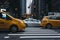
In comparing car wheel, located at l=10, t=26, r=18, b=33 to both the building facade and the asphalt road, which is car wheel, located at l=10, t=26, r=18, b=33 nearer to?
the asphalt road

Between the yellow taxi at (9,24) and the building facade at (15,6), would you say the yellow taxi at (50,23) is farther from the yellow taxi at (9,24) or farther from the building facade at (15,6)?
the building facade at (15,6)

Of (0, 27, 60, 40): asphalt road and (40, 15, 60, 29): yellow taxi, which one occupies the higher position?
(40, 15, 60, 29): yellow taxi

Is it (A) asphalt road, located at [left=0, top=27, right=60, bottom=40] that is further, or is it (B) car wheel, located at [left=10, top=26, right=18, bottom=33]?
(B) car wheel, located at [left=10, top=26, right=18, bottom=33]

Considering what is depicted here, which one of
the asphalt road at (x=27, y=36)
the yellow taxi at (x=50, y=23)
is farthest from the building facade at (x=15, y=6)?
the asphalt road at (x=27, y=36)

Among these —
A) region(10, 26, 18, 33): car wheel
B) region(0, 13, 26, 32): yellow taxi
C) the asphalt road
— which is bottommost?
the asphalt road

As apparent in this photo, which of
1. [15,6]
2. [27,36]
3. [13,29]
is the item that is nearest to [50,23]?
[13,29]

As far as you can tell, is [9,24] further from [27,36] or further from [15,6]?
[15,6]

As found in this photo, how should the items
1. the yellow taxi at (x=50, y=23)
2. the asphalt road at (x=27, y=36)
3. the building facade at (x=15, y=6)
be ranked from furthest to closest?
the building facade at (x=15, y=6) < the yellow taxi at (x=50, y=23) < the asphalt road at (x=27, y=36)

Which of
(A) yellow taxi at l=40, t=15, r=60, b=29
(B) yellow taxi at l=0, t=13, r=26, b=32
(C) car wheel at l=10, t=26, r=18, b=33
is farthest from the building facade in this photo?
(C) car wheel at l=10, t=26, r=18, b=33

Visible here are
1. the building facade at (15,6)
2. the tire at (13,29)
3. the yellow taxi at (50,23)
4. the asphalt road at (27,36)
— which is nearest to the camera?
the asphalt road at (27,36)

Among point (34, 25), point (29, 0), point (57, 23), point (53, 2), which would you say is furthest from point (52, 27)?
point (29, 0)

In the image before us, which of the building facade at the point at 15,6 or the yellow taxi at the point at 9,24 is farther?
the building facade at the point at 15,6

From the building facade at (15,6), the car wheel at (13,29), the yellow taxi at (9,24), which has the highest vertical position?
the building facade at (15,6)

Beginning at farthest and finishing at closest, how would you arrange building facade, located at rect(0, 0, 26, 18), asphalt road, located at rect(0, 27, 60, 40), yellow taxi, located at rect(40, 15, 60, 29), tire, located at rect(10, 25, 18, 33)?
building facade, located at rect(0, 0, 26, 18) < yellow taxi, located at rect(40, 15, 60, 29) < tire, located at rect(10, 25, 18, 33) < asphalt road, located at rect(0, 27, 60, 40)
